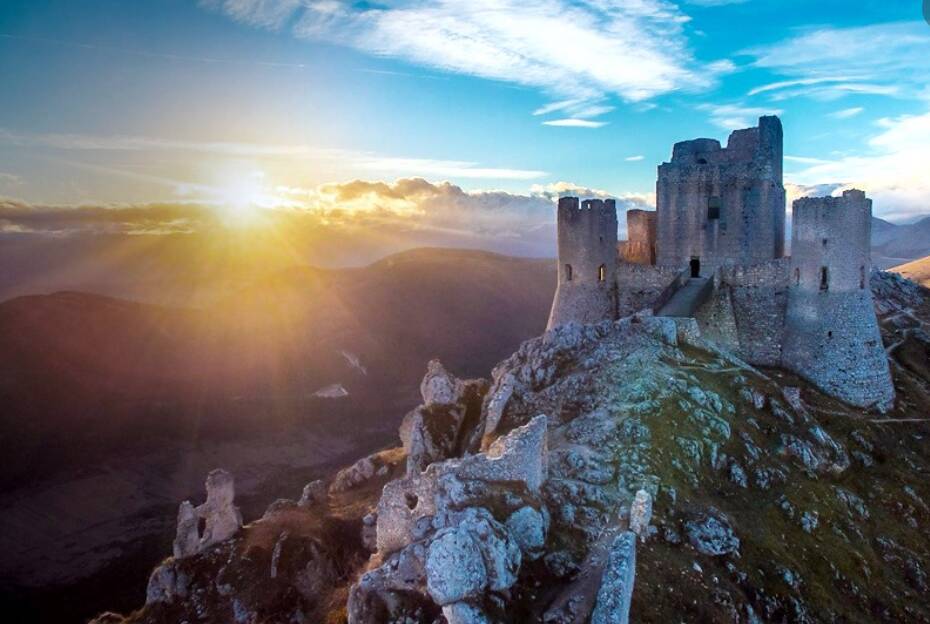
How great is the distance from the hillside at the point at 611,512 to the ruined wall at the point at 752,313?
10.2 ft

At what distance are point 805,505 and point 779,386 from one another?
11023mm

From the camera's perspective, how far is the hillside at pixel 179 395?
3231 inches

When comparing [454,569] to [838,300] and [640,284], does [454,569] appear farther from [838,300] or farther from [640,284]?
[838,300]

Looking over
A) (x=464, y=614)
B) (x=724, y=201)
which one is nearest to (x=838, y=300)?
(x=724, y=201)

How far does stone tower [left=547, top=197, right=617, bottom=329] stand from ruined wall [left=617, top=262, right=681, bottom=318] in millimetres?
583

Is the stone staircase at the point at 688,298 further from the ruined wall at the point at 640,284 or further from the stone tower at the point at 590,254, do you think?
the stone tower at the point at 590,254

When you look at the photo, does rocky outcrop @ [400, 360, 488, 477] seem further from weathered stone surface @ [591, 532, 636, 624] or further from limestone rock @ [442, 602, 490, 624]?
weathered stone surface @ [591, 532, 636, 624]

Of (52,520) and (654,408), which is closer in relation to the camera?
(654,408)

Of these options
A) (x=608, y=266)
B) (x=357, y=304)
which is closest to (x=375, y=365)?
(x=357, y=304)

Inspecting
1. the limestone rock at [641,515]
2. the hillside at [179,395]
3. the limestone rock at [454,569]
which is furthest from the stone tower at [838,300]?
the hillside at [179,395]

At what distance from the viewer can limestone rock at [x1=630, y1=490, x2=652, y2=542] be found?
27641 mm

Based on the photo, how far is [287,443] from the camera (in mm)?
107812

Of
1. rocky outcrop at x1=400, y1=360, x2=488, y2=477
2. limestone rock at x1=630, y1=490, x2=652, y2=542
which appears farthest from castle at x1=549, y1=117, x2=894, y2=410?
limestone rock at x1=630, y1=490, x2=652, y2=542

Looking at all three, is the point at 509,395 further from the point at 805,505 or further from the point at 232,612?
the point at 232,612
